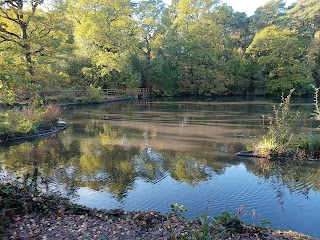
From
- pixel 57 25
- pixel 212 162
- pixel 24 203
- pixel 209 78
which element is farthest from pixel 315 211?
pixel 209 78

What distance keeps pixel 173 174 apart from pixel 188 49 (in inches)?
1296

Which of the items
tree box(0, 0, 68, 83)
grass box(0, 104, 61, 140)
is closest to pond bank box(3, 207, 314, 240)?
grass box(0, 104, 61, 140)

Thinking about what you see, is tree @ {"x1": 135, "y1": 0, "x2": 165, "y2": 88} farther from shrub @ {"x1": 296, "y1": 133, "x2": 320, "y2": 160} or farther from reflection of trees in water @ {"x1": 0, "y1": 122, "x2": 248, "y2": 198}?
shrub @ {"x1": 296, "y1": 133, "x2": 320, "y2": 160}

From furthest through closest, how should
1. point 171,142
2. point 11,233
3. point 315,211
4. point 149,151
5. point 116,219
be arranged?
point 171,142, point 149,151, point 315,211, point 116,219, point 11,233

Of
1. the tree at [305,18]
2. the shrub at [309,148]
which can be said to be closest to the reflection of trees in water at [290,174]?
the shrub at [309,148]

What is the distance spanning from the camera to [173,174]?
27.7 feet

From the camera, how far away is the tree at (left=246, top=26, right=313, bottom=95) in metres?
38.4

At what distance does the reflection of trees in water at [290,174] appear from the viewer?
7457mm

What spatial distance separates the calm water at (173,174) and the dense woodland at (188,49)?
65.3 ft

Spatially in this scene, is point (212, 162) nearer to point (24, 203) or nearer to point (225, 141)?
point (225, 141)

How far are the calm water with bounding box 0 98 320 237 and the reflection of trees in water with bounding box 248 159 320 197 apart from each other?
0.02m

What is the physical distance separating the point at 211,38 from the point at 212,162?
33830 millimetres

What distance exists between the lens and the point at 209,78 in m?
39.9

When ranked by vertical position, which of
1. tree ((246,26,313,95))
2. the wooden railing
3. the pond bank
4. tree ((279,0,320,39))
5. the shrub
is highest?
tree ((279,0,320,39))
